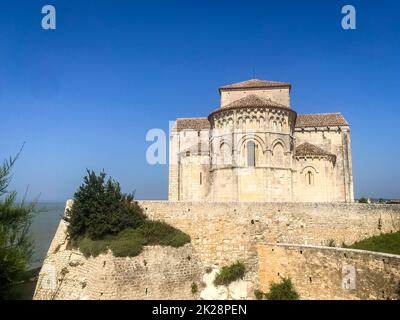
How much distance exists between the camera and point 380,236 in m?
14.9

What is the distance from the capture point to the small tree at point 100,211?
51.4 feet

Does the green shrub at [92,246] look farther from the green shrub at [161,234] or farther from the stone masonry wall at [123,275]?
the green shrub at [161,234]

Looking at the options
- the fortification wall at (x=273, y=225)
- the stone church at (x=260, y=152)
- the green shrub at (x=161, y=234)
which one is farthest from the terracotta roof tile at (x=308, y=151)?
the green shrub at (x=161, y=234)

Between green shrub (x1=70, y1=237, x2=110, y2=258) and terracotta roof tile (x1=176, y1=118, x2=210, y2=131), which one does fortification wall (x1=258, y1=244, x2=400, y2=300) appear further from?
terracotta roof tile (x1=176, y1=118, x2=210, y2=131)

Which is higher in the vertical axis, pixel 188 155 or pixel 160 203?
pixel 188 155

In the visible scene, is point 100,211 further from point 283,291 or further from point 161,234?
point 283,291

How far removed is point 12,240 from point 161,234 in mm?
8268

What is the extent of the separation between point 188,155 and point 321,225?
12909 millimetres

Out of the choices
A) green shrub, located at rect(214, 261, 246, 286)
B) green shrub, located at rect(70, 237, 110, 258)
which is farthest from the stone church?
green shrub, located at rect(70, 237, 110, 258)

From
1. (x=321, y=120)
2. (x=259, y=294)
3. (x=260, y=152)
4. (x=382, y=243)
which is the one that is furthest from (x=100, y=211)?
(x=321, y=120)

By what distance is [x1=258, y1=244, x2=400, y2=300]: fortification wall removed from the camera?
36.2 ft
